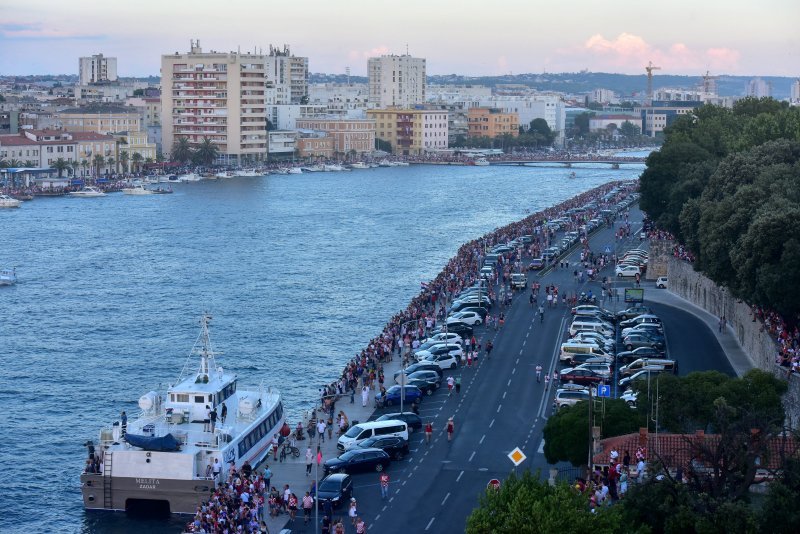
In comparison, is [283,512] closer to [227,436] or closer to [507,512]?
[227,436]

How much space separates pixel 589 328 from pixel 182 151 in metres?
72.4

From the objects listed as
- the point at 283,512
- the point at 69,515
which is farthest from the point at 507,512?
the point at 69,515

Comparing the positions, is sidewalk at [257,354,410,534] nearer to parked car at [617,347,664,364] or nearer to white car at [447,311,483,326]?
parked car at [617,347,664,364]

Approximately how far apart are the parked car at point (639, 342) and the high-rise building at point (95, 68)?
480 feet

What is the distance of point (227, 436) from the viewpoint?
1928 cm

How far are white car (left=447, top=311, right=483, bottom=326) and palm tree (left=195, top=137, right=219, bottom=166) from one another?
68925mm

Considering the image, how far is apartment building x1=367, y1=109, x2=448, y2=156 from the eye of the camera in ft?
395

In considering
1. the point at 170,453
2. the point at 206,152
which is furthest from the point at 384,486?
the point at 206,152

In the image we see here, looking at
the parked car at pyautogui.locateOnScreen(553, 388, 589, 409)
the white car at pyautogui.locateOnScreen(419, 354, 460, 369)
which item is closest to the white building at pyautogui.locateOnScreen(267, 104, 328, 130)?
the white car at pyautogui.locateOnScreen(419, 354, 460, 369)

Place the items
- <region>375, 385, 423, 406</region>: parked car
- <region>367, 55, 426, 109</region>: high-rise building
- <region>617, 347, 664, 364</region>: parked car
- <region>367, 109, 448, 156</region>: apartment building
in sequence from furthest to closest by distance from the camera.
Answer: <region>367, 55, 426, 109</region>: high-rise building < <region>367, 109, 448, 156</region>: apartment building < <region>617, 347, 664, 364</region>: parked car < <region>375, 385, 423, 406</region>: parked car

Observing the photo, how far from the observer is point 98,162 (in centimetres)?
8675

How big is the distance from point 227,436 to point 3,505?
380cm

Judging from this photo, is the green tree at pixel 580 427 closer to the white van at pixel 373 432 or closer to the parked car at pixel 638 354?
the white van at pixel 373 432

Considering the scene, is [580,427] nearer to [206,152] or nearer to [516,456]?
[516,456]
